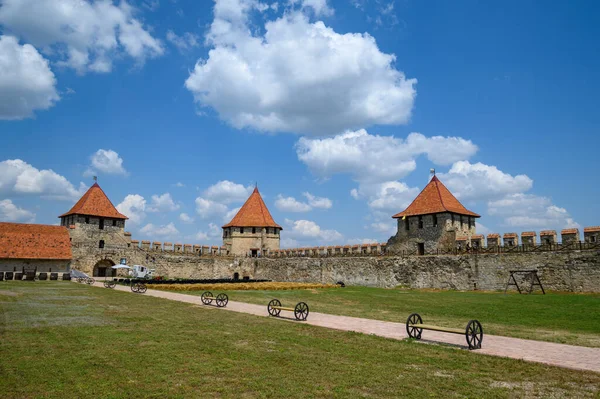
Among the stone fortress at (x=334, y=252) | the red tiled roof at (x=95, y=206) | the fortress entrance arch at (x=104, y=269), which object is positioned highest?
the red tiled roof at (x=95, y=206)

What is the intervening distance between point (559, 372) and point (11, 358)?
958 centimetres

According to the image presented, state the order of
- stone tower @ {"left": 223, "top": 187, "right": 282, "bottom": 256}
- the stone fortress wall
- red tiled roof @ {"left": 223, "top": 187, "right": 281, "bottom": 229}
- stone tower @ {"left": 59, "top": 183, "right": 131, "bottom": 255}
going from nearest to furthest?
the stone fortress wall → stone tower @ {"left": 59, "top": 183, "right": 131, "bottom": 255} → stone tower @ {"left": 223, "top": 187, "right": 282, "bottom": 256} → red tiled roof @ {"left": 223, "top": 187, "right": 281, "bottom": 229}

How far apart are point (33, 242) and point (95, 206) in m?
7.36

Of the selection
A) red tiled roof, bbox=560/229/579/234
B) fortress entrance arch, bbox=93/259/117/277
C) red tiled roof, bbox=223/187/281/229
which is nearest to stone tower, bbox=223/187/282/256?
red tiled roof, bbox=223/187/281/229

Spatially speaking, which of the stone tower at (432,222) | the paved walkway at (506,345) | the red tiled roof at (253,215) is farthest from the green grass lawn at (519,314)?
the red tiled roof at (253,215)

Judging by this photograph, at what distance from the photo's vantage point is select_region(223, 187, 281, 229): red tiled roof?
1924 inches

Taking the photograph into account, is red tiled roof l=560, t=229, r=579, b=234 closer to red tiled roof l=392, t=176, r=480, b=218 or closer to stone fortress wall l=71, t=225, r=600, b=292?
stone fortress wall l=71, t=225, r=600, b=292

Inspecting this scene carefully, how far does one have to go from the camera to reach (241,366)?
707cm

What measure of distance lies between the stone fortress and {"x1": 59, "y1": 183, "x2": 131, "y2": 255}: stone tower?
0.09m

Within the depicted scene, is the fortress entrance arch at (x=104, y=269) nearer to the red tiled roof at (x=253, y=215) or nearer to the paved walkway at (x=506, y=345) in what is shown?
the red tiled roof at (x=253, y=215)

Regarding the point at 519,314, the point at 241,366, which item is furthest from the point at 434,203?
the point at 241,366

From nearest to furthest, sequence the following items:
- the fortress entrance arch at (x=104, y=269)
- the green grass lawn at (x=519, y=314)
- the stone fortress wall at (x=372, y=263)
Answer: the green grass lawn at (x=519, y=314) → the stone fortress wall at (x=372, y=263) → the fortress entrance arch at (x=104, y=269)

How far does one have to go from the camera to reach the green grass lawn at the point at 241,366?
5762mm

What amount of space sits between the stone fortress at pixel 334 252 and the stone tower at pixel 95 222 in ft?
0.30
